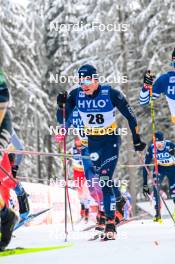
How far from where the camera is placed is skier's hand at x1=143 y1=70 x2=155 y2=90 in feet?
25.5

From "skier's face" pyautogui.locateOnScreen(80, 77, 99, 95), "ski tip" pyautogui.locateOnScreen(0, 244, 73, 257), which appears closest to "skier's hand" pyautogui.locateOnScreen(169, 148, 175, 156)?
"skier's face" pyautogui.locateOnScreen(80, 77, 99, 95)

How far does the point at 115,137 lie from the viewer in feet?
22.8

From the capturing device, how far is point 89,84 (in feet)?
22.5

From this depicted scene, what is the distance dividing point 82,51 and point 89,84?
19.0 metres

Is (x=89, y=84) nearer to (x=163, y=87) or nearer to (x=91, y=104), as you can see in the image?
(x=91, y=104)

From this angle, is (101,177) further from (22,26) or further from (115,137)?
(22,26)

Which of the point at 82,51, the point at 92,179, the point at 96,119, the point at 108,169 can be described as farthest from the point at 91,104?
the point at 82,51

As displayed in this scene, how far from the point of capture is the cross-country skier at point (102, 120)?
21.8 feet

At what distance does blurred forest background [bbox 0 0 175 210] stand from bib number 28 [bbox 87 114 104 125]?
45.3ft

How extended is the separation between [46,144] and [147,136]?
28.8 ft

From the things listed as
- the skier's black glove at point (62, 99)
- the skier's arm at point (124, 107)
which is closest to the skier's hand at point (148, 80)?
the skier's arm at point (124, 107)

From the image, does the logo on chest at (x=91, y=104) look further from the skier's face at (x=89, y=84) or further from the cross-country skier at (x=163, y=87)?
the cross-country skier at (x=163, y=87)

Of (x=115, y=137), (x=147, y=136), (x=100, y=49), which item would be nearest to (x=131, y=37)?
(x=100, y=49)

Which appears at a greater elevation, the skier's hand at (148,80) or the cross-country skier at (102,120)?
the skier's hand at (148,80)
